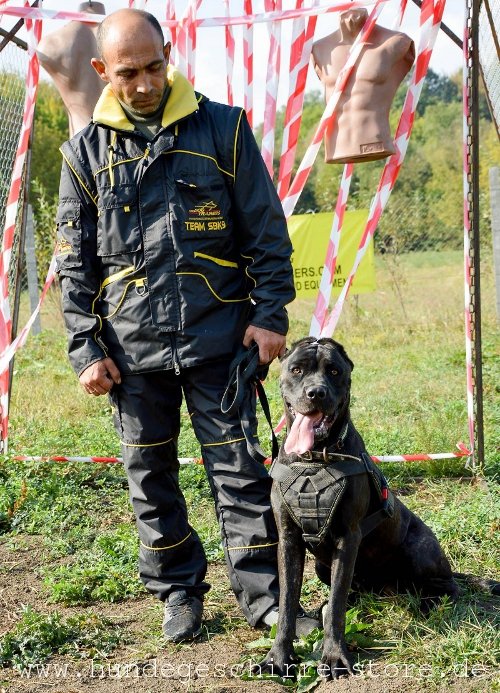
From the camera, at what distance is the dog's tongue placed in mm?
3031

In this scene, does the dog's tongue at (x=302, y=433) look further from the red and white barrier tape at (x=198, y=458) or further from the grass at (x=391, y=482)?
the red and white barrier tape at (x=198, y=458)

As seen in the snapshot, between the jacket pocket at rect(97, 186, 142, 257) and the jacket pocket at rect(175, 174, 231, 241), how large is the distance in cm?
18

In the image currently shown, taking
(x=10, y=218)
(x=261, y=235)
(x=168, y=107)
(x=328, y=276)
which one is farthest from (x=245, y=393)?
(x=10, y=218)

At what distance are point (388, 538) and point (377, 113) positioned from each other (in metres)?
2.48

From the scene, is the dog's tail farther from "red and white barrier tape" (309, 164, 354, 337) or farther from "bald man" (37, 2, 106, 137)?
"bald man" (37, 2, 106, 137)

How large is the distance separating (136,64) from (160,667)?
228cm

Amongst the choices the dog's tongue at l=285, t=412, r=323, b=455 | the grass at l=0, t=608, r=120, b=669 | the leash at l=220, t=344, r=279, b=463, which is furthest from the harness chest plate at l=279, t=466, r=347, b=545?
the grass at l=0, t=608, r=120, b=669

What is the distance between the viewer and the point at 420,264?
58.6 feet

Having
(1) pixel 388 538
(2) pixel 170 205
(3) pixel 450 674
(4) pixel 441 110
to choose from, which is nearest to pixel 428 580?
(1) pixel 388 538

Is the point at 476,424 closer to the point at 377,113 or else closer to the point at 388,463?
the point at 388,463

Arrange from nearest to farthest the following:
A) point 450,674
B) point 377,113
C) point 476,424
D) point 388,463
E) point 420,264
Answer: point 450,674, point 377,113, point 476,424, point 388,463, point 420,264

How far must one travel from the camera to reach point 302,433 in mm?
3043

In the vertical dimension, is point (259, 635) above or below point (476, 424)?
below

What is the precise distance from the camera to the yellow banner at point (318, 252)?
950 cm
